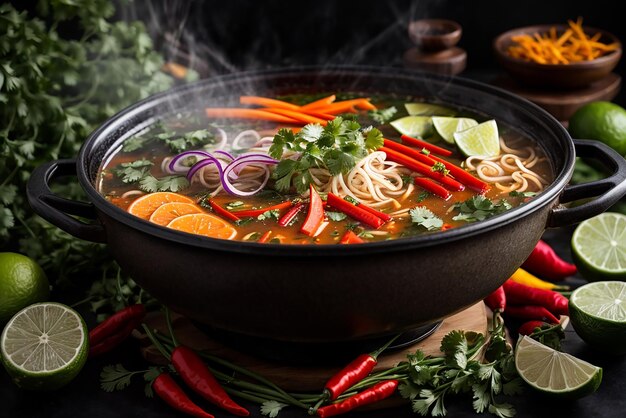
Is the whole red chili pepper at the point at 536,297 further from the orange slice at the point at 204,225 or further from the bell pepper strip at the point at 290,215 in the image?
the orange slice at the point at 204,225

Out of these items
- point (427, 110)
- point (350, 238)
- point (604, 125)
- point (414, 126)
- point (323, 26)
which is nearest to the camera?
point (350, 238)

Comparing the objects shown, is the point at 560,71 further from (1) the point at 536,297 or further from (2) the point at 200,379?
(2) the point at 200,379

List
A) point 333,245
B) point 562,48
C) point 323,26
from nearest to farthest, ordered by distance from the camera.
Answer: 1. point 333,245
2. point 562,48
3. point 323,26

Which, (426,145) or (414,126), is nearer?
(426,145)

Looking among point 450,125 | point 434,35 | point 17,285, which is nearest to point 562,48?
point 434,35

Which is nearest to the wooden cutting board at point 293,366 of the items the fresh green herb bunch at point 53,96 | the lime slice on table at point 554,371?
the lime slice on table at point 554,371
